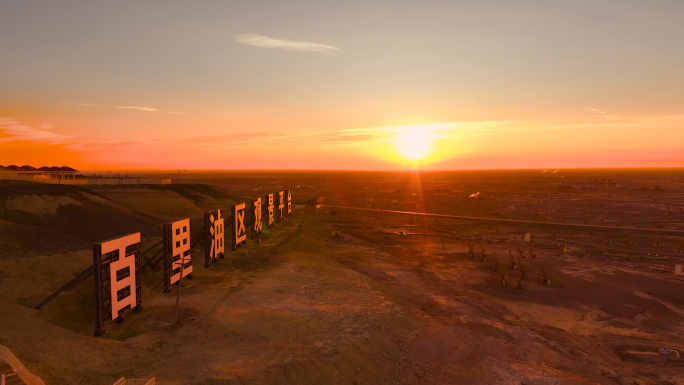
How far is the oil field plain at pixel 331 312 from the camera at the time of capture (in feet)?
91.4

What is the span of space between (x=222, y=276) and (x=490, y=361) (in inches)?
1339

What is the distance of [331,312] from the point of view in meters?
38.9

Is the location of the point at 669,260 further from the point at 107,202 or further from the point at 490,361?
the point at 107,202

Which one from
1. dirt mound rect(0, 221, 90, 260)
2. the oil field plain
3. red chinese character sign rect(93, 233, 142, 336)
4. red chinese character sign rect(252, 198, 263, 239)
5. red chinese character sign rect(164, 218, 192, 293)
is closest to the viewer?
the oil field plain

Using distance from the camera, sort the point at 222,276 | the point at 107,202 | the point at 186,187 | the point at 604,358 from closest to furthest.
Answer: the point at 604,358 → the point at 222,276 → the point at 107,202 → the point at 186,187

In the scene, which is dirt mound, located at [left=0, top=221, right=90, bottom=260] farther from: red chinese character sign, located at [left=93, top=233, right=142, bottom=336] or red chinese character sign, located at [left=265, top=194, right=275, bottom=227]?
red chinese character sign, located at [left=265, top=194, right=275, bottom=227]

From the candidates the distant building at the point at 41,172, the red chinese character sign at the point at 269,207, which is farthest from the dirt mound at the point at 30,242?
the distant building at the point at 41,172

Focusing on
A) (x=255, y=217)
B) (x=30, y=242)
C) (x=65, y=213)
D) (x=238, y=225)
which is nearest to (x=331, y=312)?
(x=238, y=225)

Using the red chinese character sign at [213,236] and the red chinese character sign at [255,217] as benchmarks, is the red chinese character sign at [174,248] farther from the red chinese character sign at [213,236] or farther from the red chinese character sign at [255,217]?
the red chinese character sign at [255,217]

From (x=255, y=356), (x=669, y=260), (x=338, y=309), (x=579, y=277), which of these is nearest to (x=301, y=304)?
(x=338, y=309)

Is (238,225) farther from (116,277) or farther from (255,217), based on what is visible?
(116,277)

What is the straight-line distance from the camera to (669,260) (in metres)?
73.2

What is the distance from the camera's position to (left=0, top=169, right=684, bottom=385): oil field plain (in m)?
27.9

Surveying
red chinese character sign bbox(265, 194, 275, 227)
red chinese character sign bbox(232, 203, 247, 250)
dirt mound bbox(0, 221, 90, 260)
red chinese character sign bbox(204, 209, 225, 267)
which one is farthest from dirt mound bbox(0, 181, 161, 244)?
red chinese character sign bbox(265, 194, 275, 227)
